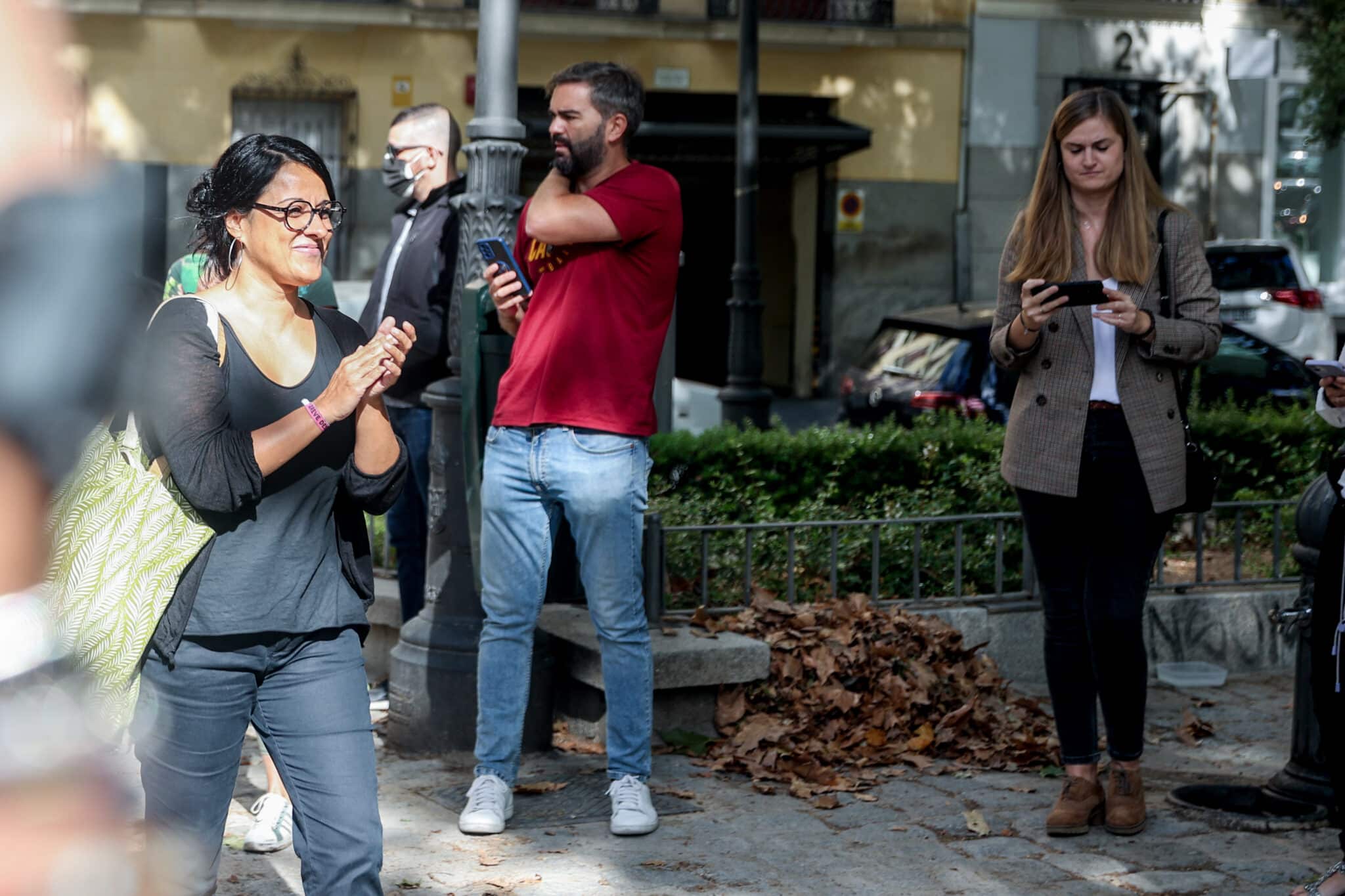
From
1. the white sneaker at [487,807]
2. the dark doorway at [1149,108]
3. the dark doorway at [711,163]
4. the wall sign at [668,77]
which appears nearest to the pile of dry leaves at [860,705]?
the white sneaker at [487,807]

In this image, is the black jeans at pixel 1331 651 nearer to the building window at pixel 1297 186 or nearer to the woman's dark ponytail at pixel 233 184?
the woman's dark ponytail at pixel 233 184

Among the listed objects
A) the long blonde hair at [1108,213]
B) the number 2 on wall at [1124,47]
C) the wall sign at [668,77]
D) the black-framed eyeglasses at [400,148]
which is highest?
the number 2 on wall at [1124,47]

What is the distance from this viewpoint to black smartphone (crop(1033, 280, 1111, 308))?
4.33m

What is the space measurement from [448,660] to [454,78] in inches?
627

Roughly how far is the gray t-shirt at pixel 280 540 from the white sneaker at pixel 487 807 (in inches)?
59.0

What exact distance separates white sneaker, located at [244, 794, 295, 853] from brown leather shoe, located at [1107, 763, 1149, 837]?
226cm

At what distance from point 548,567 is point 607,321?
730 mm

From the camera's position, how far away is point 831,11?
21.3m

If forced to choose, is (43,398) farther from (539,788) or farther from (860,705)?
(860,705)

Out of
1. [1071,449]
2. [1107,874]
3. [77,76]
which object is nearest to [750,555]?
[1071,449]

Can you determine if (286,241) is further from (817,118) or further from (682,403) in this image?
(817,118)

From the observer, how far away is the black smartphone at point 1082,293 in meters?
4.33

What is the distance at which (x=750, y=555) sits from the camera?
231 inches

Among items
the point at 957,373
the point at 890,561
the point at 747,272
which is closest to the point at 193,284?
the point at 890,561
